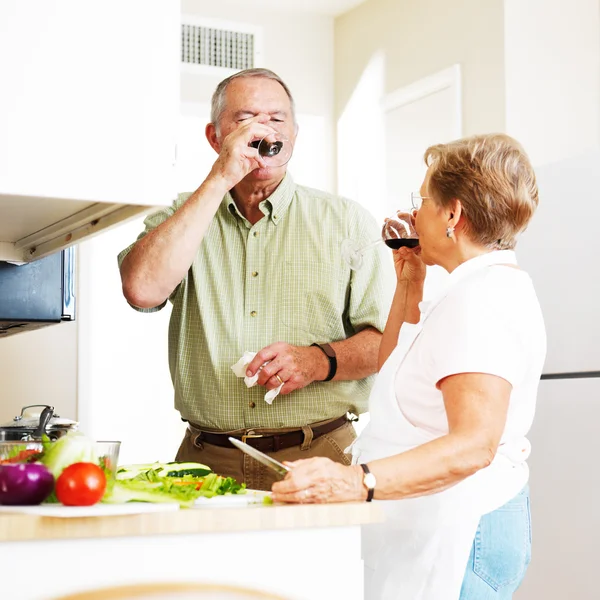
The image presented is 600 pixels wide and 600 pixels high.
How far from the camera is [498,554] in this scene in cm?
162

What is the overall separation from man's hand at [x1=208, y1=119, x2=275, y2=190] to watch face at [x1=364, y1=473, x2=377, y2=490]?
0.94 m

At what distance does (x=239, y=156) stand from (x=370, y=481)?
997mm

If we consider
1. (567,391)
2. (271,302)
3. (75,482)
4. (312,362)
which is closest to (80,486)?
(75,482)

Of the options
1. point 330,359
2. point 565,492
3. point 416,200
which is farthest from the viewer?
point 565,492

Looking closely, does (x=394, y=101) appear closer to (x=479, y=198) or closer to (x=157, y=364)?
(x=157, y=364)

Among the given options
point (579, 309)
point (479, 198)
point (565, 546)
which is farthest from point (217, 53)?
point (479, 198)

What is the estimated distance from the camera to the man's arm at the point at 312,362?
2105mm

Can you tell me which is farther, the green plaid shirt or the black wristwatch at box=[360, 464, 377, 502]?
the green plaid shirt

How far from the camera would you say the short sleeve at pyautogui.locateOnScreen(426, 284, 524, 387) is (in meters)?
1.49

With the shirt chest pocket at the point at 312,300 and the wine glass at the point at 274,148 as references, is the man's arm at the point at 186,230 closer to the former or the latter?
the wine glass at the point at 274,148

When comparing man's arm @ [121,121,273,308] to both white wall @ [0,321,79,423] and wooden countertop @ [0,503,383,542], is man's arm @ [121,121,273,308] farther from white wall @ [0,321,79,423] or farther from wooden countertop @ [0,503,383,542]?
white wall @ [0,321,79,423]

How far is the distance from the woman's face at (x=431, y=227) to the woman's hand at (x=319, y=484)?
519mm

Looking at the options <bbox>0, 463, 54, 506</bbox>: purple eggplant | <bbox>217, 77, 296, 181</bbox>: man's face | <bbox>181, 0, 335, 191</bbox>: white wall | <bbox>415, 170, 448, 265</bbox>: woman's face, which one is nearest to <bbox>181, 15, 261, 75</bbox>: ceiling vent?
<bbox>181, 0, 335, 191</bbox>: white wall

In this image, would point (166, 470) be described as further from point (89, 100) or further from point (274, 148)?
point (274, 148)
